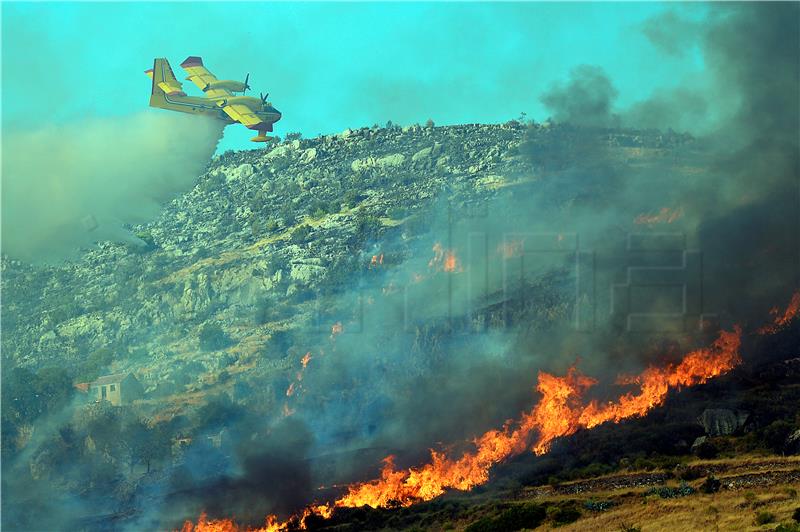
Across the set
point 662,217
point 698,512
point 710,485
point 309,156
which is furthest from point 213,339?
point 698,512

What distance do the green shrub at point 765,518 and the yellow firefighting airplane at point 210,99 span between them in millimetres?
74092

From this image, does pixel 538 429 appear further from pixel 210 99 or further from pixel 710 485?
pixel 210 99

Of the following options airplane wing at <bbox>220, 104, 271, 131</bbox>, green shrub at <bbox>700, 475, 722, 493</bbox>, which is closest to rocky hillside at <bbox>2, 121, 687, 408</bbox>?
airplane wing at <bbox>220, 104, 271, 131</bbox>

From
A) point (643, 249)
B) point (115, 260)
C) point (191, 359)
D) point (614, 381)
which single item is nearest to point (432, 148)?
point (115, 260)

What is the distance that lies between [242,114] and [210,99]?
7.39m

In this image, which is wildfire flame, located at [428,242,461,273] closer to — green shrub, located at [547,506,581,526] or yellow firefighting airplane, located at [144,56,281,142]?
yellow firefighting airplane, located at [144,56,281,142]

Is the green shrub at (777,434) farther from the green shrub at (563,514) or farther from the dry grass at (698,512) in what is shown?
the green shrub at (563,514)

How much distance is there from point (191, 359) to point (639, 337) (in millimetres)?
52767

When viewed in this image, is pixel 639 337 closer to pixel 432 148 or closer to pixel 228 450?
pixel 228 450

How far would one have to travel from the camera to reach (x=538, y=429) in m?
92.4

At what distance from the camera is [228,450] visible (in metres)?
98.7

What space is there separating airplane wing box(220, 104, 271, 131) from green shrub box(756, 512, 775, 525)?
76.6m

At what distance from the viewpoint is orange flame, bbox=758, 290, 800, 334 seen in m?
101

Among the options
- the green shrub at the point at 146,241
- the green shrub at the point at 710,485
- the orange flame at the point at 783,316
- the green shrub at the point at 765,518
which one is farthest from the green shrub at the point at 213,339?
the green shrub at the point at 765,518
